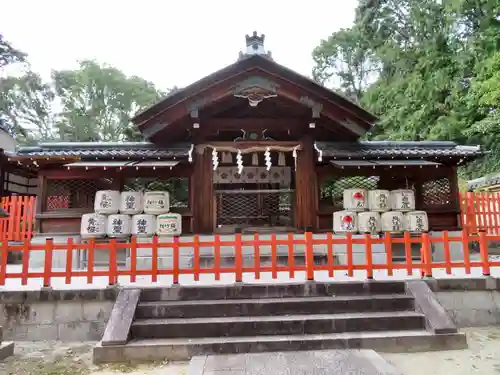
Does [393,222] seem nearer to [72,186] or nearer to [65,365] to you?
[65,365]

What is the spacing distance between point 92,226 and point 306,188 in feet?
20.4

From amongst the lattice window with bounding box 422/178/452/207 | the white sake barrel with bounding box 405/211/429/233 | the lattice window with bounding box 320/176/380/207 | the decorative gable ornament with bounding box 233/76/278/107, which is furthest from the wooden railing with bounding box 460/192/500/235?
the decorative gable ornament with bounding box 233/76/278/107

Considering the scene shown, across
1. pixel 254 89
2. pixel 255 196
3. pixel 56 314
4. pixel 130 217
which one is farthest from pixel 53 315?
pixel 255 196

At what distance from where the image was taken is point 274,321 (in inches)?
219

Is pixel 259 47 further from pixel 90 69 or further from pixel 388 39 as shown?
pixel 90 69

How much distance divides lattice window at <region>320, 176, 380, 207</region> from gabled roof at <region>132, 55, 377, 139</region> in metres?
2.49

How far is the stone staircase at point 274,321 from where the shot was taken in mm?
5184

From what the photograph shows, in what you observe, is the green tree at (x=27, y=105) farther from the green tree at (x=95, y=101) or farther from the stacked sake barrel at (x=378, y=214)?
the stacked sake barrel at (x=378, y=214)

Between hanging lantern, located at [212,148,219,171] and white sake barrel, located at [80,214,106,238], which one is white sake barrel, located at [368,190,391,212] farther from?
white sake barrel, located at [80,214,106,238]

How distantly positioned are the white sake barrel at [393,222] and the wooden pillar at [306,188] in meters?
1.97

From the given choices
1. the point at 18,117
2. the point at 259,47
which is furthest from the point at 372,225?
the point at 18,117

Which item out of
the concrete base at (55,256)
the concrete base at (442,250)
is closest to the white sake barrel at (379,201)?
the concrete base at (442,250)

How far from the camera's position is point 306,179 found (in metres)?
10.4

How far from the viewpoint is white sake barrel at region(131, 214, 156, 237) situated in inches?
365
